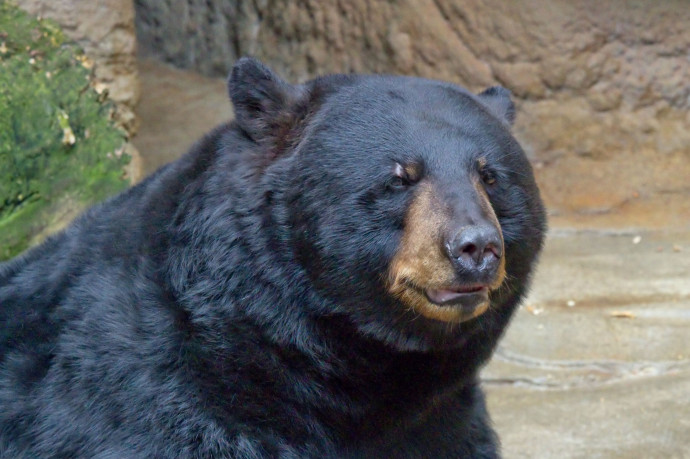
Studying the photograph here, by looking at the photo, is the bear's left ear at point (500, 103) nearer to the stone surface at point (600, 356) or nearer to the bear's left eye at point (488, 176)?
the bear's left eye at point (488, 176)

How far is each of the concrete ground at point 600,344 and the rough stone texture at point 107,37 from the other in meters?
2.03

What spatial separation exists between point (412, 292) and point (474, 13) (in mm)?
6592

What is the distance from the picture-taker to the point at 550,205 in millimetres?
8734

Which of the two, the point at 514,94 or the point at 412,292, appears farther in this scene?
the point at 514,94

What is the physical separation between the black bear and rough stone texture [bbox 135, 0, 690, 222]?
18.9 ft

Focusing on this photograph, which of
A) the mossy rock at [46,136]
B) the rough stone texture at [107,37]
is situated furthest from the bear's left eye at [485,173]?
the rough stone texture at [107,37]

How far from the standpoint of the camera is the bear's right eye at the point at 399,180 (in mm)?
3129

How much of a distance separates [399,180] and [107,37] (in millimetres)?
3832

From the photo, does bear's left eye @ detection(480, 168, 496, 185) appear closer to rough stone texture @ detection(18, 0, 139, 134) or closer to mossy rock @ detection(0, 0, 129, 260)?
mossy rock @ detection(0, 0, 129, 260)

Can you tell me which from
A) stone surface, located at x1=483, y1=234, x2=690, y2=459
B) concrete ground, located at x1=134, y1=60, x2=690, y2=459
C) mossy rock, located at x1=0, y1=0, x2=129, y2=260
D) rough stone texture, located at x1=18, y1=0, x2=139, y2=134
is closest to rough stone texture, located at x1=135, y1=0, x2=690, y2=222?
concrete ground, located at x1=134, y1=60, x2=690, y2=459

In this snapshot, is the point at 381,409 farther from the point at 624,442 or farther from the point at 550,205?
the point at 550,205

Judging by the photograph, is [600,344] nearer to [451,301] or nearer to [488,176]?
[488,176]

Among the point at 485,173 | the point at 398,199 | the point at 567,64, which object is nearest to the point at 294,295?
the point at 398,199

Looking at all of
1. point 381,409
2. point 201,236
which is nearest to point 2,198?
point 201,236
